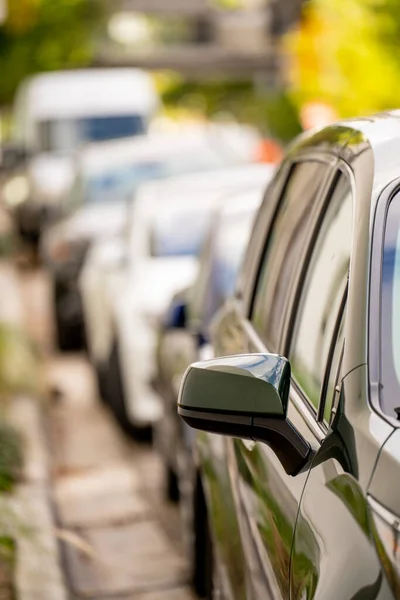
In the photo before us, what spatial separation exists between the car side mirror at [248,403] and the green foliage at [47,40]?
35.1m

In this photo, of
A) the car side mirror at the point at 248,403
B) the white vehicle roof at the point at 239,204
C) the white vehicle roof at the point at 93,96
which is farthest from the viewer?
the white vehicle roof at the point at 93,96

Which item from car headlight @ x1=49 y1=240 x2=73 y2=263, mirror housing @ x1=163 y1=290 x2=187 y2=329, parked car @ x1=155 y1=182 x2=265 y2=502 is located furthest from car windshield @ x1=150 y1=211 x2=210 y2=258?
car headlight @ x1=49 y1=240 x2=73 y2=263

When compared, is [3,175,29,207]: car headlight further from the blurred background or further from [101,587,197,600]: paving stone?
[101,587,197,600]: paving stone

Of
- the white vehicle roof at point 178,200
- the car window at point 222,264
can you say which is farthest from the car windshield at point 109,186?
the car window at point 222,264

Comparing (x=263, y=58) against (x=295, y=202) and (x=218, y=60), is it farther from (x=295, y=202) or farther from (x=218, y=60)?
(x=295, y=202)

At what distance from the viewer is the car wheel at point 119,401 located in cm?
912

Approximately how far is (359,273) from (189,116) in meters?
78.1

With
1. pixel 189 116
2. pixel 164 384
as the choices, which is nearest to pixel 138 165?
pixel 164 384

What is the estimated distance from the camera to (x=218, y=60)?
57406 millimetres

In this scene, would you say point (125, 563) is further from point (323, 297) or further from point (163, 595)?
point (323, 297)

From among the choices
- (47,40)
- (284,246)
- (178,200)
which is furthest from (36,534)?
(47,40)

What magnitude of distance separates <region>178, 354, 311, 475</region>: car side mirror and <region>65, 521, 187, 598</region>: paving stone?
9.91 ft

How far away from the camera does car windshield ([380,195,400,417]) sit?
2879 mm

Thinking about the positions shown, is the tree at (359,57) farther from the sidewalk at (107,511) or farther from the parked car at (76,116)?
the sidewalk at (107,511)
